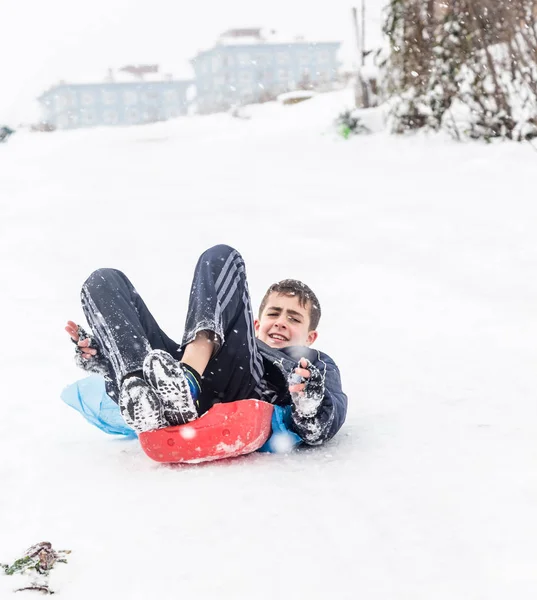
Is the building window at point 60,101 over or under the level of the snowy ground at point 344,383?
over

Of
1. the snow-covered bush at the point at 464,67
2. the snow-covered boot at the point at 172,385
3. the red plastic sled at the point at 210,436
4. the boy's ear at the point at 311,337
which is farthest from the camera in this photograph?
the snow-covered bush at the point at 464,67

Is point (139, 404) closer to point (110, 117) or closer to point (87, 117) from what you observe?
point (110, 117)

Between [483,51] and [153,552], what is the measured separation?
7.04m

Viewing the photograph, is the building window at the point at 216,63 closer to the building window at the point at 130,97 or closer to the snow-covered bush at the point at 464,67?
the building window at the point at 130,97

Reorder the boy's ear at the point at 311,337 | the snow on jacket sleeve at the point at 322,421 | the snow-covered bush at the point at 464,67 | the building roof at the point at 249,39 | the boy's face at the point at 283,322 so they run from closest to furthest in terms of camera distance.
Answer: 1. the snow on jacket sleeve at the point at 322,421
2. the boy's face at the point at 283,322
3. the boy's ear at the point at 311,337
4. the snow-covered bush at the point at 464,67
5. the building roof at the point at 249,39

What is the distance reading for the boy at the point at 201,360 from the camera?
205 centimetres

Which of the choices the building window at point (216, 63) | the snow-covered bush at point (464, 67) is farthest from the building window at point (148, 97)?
the snow-covered bush at point (464, 67)

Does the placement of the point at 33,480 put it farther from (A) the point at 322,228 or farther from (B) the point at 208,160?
(B) the point at 208,160

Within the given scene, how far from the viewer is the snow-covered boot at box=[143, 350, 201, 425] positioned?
2006 mm

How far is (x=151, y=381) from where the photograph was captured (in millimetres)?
2031

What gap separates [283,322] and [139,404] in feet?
3.32

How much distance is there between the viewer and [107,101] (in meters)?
73.5

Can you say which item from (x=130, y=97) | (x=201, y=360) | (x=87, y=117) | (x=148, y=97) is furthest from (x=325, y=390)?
(x=130, y=97)

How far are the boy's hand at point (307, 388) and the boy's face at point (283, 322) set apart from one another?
2.05 feet
